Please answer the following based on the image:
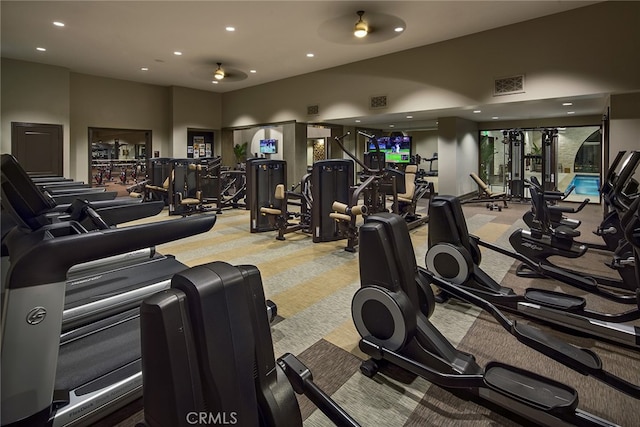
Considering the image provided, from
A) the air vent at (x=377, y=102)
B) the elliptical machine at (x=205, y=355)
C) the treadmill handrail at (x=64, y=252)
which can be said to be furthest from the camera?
the air vent at (x=377, y=102)

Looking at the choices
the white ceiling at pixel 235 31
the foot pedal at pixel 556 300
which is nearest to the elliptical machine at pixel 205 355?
the foot pedal at pixel 556 300

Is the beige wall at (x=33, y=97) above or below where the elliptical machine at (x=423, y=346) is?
above

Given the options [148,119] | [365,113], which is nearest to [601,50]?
[365,113]

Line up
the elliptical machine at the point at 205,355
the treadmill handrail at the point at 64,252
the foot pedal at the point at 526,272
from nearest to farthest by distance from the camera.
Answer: the elliptical machine at the point at 205,355
the treadmill handrail at the point at 64,252
the foot pedal at the point at 526,272

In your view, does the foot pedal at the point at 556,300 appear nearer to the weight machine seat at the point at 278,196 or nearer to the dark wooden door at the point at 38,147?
the weight machine seat at the point at 278,196

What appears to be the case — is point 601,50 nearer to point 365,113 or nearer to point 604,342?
point 365,113

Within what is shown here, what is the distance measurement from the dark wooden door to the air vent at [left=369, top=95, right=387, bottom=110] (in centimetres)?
760

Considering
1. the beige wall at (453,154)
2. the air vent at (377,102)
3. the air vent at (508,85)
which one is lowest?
the beige wall at (453,154)

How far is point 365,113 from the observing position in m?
8.27

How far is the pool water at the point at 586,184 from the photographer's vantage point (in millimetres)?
9949

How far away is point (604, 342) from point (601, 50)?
16.9ft

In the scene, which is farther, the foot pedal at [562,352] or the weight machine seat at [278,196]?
the weight machine seat at [278,196]

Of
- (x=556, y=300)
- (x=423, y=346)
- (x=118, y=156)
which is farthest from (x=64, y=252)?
(x=118, y=156)

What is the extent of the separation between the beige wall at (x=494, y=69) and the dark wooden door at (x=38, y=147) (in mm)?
5908
